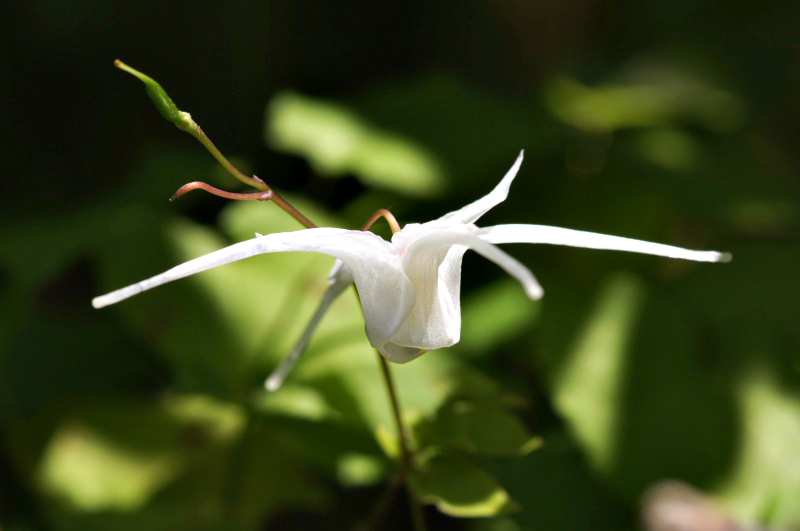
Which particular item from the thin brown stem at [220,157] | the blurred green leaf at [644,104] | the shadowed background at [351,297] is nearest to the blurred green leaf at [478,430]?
the shadowed background at [351,297]

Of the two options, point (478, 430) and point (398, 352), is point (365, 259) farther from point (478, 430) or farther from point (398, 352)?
point (478, 430)

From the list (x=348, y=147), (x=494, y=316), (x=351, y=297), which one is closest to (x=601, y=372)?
(x=494, y=316)

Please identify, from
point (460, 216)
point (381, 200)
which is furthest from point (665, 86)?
point (460, 216)

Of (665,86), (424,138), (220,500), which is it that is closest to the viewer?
(220,500)

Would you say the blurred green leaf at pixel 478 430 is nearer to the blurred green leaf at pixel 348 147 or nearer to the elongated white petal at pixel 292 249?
the elongated white petal at pixel 292 249

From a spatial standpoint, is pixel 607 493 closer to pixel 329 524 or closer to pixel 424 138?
pixel 329 524

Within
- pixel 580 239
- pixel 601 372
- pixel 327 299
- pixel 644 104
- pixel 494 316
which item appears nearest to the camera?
pixel 580 239

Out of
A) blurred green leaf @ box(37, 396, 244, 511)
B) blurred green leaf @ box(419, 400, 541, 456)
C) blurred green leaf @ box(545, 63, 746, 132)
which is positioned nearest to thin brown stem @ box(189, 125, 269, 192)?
blurred green leaf @ box(419, 400, 541, 456)

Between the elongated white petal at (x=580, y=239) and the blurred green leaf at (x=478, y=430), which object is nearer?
the elongated white petal at (x=580, y=239)
